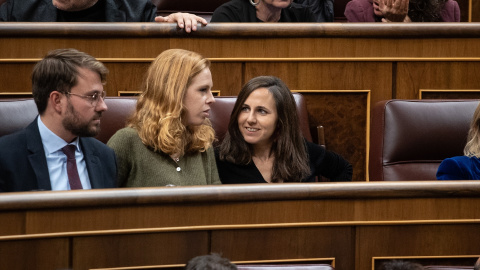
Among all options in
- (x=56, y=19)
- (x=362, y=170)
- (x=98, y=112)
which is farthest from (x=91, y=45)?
(x=362, y=170)

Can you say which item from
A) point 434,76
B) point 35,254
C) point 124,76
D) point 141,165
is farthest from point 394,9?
point 35,254

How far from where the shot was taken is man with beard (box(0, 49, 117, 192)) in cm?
78

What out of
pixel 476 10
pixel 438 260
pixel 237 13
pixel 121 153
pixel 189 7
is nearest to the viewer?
pixel 438 260

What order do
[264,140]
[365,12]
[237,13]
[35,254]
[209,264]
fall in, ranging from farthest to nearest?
[365,12] < [237,13] < [264,140] < [35,254] < [209,264]

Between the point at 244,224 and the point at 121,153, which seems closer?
the point at 244,224

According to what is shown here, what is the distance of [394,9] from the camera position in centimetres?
125

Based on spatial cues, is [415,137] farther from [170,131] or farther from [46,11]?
[46,11]

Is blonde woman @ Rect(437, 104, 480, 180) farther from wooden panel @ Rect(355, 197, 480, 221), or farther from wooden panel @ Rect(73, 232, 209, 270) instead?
wooden panel @ Rect(73, 232, 209, 270)

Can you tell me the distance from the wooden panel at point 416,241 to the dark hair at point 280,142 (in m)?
0.22

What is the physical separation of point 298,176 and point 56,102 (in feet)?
1.03

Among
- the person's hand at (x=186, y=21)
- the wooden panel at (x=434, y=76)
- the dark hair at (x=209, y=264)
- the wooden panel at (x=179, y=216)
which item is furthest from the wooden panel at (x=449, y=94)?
the dark hair at (x=209, y=264)

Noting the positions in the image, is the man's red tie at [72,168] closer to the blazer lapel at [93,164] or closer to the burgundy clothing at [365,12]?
the blazer lapel at [93,164]

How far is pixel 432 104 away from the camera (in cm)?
103

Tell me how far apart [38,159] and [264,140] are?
308 millimetres
